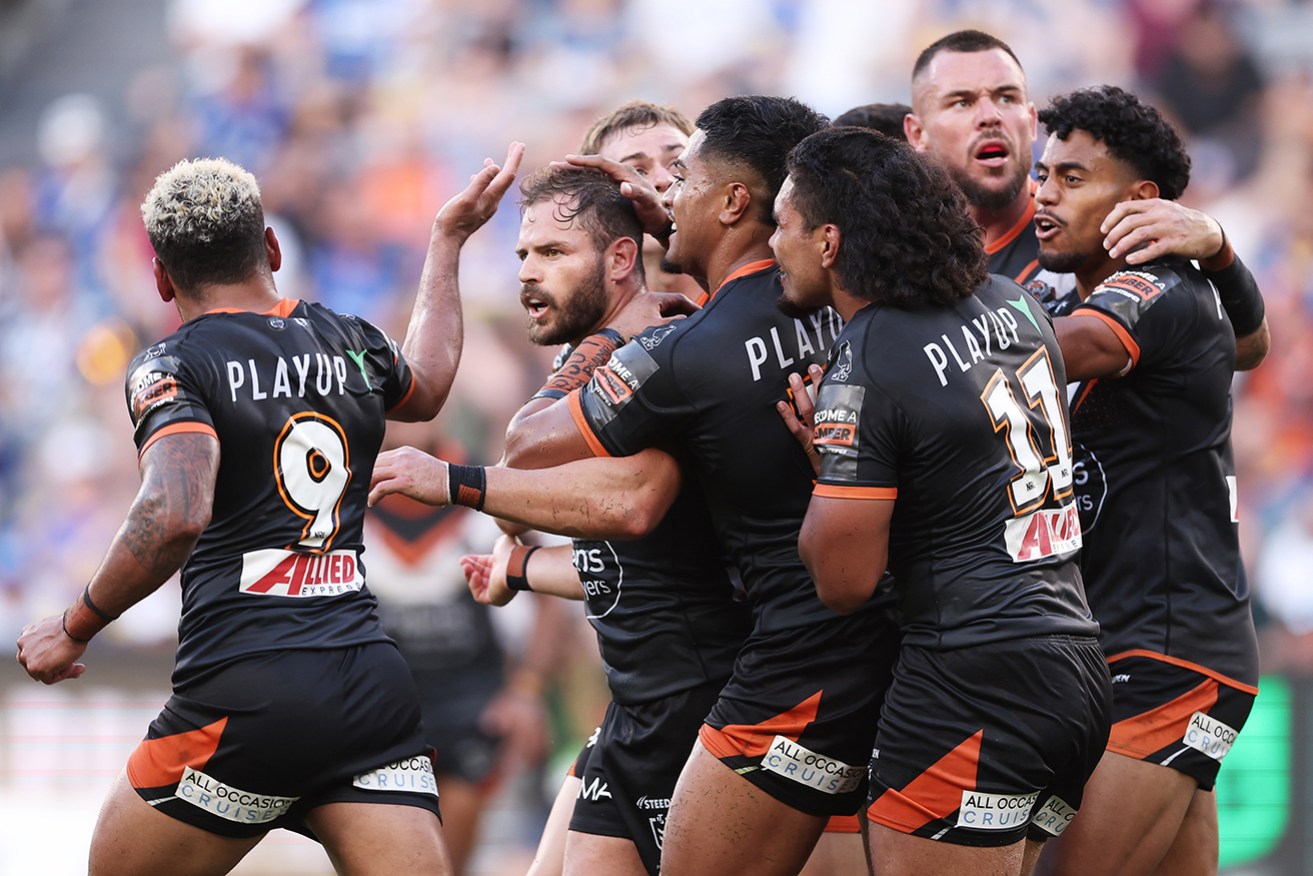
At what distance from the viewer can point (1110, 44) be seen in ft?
38.1

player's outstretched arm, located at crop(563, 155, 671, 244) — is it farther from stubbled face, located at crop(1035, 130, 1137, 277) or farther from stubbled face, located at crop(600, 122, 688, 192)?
stubbled face, located at crop(1035, 130, 1137, 277)

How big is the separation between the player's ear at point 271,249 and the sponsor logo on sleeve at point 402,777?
149 centimetres

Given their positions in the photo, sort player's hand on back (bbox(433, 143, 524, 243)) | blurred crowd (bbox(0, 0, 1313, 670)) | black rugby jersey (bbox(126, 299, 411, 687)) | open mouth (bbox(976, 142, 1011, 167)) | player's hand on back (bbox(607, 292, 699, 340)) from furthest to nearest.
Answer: blurred crowd (bbox(0, 0, 1313, 670)) < open mouth (bbox(976, 142, 1011, 167)) < player's hand on back (bbox(433, 143, 524, 243)) < player's hand on back (bbox(607, 292, 699, 340)) < black rugby jersey (bbox(126, 299, 411, 687))

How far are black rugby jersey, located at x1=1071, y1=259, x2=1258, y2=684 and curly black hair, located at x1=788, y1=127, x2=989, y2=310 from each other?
0.79 metres

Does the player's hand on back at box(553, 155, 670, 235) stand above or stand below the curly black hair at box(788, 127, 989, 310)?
above

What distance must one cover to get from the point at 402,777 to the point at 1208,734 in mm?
2366

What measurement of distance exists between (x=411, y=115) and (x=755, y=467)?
8.25 meters

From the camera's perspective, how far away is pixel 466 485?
14.1 feet

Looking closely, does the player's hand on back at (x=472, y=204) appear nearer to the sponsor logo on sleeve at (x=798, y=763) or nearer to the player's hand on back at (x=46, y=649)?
the player's hand on back at (x=46, y=649)

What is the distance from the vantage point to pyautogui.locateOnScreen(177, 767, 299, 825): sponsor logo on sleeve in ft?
14.3

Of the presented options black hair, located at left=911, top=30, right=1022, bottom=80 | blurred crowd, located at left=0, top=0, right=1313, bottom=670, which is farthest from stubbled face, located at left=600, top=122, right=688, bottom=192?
blurred crowd, located at left=0, top=0, right=1313, bottom=670

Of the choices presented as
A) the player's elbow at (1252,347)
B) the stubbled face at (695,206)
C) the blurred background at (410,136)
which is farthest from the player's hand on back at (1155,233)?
the blurred background at (410,136)

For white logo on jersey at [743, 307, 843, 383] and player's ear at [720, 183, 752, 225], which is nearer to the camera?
white logo on jersey at [743, 307, 843, 383]

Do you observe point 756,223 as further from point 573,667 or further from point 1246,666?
point 573,667
